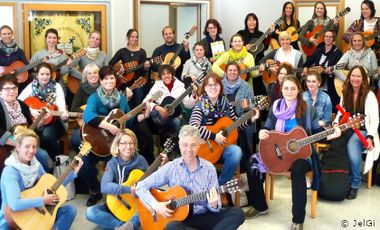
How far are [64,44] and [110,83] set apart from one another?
1.86 m

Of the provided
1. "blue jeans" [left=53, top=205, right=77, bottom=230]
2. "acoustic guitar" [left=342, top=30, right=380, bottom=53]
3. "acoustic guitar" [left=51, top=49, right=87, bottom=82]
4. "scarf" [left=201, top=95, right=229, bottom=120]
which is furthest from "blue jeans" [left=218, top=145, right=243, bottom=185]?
"acoustic guitar" [left=342, top=30, right=380, bottom=53]

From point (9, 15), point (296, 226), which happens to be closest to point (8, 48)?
point (9, 15)

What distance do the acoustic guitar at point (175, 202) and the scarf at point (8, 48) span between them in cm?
280

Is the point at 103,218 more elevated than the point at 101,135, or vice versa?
the point at 101,135

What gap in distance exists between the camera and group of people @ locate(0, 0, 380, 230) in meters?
3.31

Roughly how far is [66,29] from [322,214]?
386 centimetres

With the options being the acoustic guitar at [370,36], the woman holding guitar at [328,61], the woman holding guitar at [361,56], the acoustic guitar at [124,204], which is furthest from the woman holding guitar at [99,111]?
the acoustic guitar at [370,36]

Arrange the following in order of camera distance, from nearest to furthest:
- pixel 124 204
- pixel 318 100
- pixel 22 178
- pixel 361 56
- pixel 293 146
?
pixel 22 178 → pixel 124 204 → pixel 293 146 → pixel 318 100 → pixel 361 56

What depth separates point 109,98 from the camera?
459cm

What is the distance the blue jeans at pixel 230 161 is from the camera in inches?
162

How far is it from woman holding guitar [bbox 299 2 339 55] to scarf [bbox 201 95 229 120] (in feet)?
8.33

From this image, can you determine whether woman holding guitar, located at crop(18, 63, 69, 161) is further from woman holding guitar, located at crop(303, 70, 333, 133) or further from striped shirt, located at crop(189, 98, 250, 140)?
woman holding guitar, located at crop(303, 70, 333, 133)

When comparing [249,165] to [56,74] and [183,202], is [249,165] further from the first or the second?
[56,74]

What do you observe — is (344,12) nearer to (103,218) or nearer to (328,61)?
(328,61)
